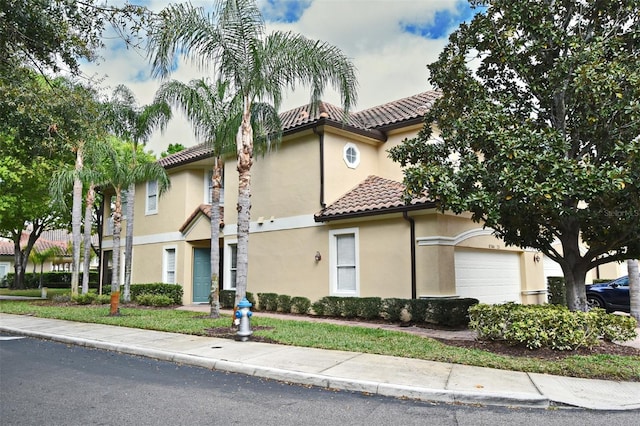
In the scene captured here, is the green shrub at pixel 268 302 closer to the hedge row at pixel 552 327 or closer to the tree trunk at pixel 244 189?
the tree trunk at pixel 244 189

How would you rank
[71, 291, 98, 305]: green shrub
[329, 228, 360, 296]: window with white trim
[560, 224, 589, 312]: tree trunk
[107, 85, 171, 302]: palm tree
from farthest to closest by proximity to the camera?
[71, 291, 98, 305]: green shrub < [107, 85, 171, 302]: palm tree < [329, 228, 360, 296]: window with white trim < [560, 224, 589, 312]: tree trunk

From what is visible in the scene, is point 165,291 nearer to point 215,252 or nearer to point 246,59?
point 215,252

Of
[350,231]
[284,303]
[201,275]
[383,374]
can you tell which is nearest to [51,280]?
[201,275]

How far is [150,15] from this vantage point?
8.63m

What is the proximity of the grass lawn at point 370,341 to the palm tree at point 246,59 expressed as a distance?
1.75m

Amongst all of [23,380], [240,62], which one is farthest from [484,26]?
[23,380]

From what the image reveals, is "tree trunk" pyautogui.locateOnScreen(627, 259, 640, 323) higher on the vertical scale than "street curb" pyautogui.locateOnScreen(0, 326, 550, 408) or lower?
higher

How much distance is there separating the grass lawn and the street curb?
1.62 meters

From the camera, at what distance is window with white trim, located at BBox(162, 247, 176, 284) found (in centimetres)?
A: 2093

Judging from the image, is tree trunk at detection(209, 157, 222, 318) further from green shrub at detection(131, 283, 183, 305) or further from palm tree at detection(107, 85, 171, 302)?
green shrub at detection(131, 283, 183, 305)

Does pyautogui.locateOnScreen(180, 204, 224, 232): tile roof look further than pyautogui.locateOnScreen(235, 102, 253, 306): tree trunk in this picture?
Yes

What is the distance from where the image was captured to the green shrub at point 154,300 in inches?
726

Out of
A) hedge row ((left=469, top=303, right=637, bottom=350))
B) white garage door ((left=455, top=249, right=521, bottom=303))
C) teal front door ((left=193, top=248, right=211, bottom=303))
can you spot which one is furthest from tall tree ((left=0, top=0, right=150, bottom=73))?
teal front door ((left=193, top=248, right=211, bottom=303))

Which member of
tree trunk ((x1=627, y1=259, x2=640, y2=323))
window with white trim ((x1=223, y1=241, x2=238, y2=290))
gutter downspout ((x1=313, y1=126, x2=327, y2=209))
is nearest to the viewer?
tree trunk ((x1=627, y1=259, x2=640, y2=323))
